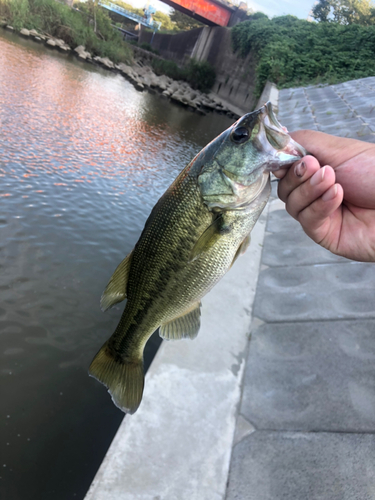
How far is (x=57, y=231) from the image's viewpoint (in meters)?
6.93

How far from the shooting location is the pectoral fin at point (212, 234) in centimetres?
194

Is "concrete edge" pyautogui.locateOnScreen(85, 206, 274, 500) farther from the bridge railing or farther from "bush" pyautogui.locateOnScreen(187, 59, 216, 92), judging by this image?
the bridge railing

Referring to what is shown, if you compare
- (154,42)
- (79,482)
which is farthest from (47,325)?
(154,42)

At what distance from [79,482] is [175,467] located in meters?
1.59

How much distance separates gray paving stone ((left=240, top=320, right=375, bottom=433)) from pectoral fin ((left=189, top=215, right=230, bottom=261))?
5.55 ft

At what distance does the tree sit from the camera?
36.4 meters

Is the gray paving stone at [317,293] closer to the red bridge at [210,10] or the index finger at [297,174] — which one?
the index finger at [297,174]

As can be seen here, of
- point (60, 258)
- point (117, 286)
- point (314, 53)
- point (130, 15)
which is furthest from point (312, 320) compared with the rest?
point (130, 15)

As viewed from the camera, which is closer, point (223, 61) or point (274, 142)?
point (274, 142)

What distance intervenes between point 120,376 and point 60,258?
4481 mm

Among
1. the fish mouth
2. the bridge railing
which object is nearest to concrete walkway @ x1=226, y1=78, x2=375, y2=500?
the fish mouth

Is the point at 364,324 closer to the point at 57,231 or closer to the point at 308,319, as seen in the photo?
the point at 308,319

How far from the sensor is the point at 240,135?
1.86 metres

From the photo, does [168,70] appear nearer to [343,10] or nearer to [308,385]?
[343,10]
